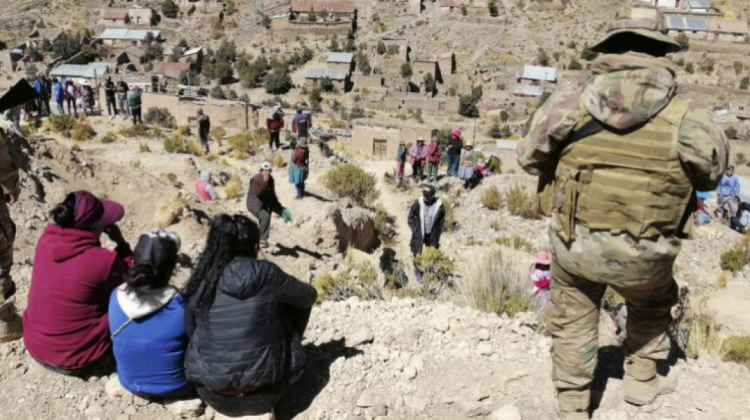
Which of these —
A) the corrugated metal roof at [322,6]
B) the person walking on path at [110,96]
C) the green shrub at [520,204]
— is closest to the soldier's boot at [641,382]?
the green shrub at [520,204]

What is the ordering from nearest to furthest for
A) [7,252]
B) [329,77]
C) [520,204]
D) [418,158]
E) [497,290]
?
[7,252]
[497,290]
[520,204]
[418,158]
[329,77]

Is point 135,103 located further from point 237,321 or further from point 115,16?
point 115,16

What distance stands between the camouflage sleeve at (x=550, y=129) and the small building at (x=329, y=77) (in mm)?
41466

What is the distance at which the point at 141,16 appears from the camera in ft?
184

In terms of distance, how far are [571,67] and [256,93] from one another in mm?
23280

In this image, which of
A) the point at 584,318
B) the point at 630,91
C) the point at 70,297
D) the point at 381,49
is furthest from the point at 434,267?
the point at 381,49

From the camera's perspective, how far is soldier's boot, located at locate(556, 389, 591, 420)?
10.6 ft

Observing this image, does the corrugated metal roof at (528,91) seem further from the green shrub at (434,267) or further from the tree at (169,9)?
the green shrub at (434,267)

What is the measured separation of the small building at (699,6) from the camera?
2063 inches

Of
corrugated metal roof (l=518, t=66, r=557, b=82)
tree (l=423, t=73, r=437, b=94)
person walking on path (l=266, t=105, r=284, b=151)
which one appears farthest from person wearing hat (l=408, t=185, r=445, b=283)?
tree (l=423, t=73, r=437, b=94)

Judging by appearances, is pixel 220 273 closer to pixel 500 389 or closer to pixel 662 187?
pixel 500 389

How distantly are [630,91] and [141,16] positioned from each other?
60454 mm

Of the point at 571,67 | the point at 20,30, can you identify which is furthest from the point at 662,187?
the point at 20,30

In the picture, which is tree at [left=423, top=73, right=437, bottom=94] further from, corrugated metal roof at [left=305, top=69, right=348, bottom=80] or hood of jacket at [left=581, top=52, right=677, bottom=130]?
hood of jacket at [left=581, top=52, right=677, bottom=130]
